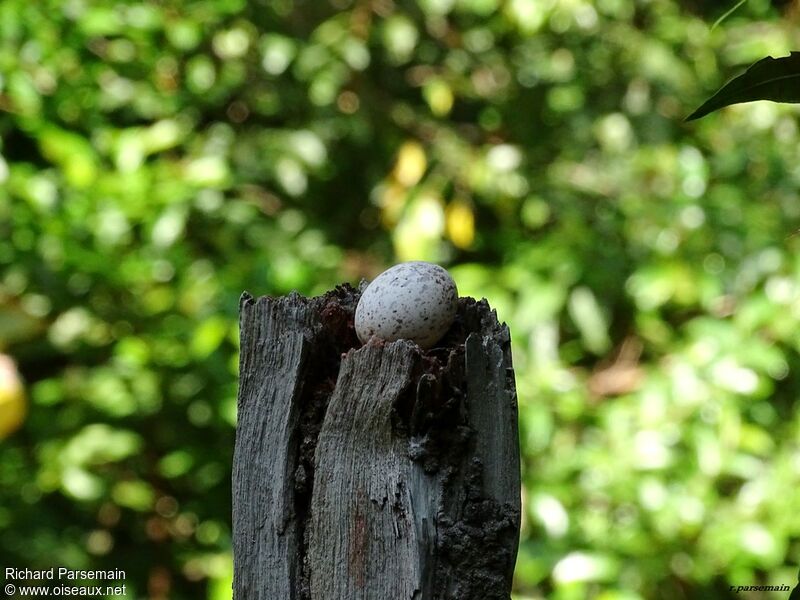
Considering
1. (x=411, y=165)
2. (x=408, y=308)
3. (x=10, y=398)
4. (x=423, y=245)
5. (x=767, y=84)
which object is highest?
(x=411, y=165)

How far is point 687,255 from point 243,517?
173cm

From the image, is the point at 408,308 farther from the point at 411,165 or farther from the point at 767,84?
the point at 411,165

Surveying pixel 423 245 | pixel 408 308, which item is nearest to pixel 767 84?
pixel 408 308

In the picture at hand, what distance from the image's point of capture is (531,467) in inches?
98.2

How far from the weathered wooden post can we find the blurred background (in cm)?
104

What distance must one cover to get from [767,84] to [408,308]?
0.50 m

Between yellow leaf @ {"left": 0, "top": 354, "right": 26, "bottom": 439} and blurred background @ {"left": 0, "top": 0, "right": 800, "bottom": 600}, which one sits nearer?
yellow leaf @ {"left": 0, "top": 354, "right": 26, "bottom": 439}

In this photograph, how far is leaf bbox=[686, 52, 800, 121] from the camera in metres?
1.00

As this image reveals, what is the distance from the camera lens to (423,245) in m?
2.60

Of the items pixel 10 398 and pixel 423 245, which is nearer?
pixel 10 398

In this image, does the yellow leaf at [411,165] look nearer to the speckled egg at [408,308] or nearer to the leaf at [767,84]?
the speckled egg at [408,308]

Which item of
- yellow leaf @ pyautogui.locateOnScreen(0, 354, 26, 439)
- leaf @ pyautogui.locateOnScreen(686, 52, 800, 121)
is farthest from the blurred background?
leaf @ pyautogui.locateOnScreen(686, 52, 800, 121)

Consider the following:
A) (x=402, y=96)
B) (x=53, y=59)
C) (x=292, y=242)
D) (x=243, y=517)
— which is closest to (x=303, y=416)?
(x=243, y=517)

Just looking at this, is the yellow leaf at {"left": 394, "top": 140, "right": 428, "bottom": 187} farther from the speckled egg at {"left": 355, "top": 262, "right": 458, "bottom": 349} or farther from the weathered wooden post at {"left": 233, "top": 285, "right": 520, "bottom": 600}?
the weathered wooden post at {"left": 233, "top": 285, "right": 520, "bottom": 600}
